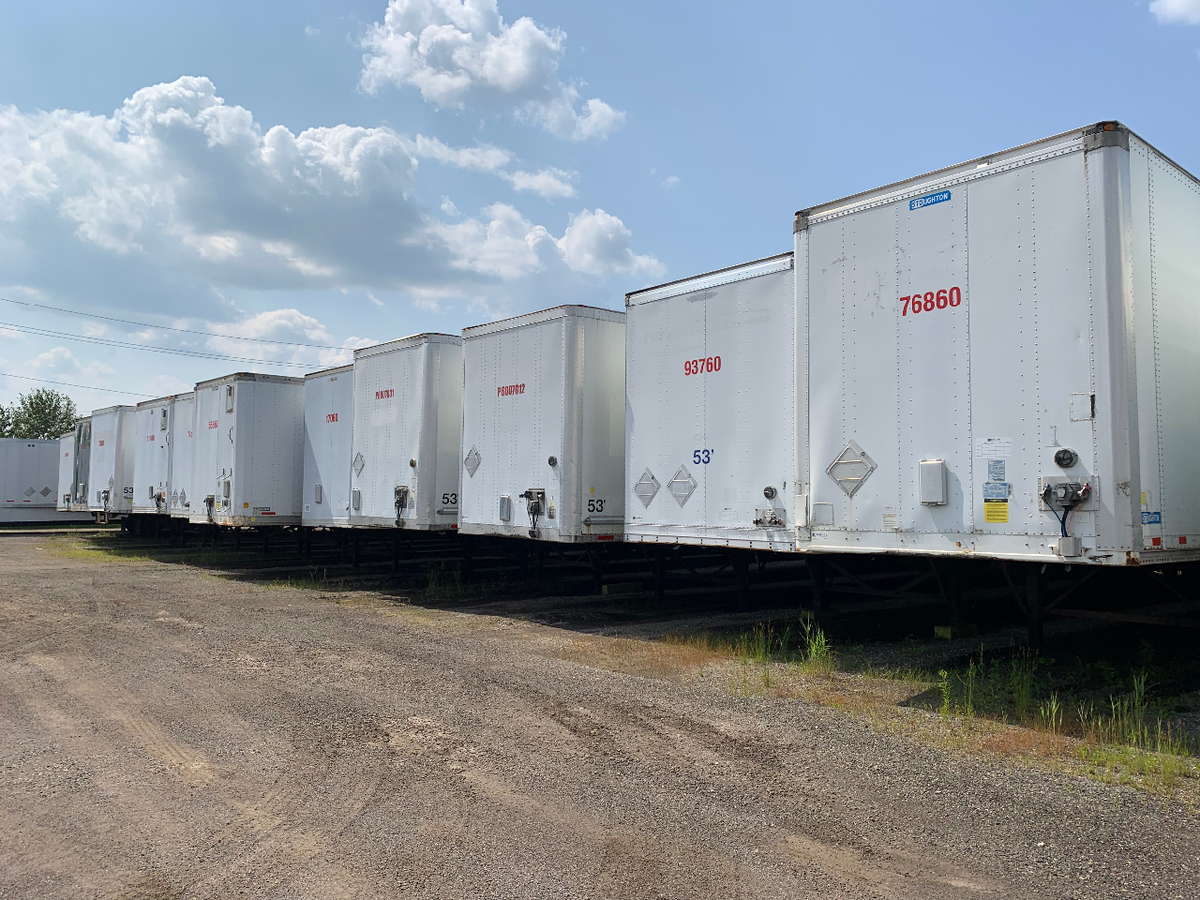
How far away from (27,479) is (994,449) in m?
40.3

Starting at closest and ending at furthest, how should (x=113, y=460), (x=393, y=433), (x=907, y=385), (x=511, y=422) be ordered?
(x=907, y=385), (x=511, y=422), (x=393, y=433), (x=113, y=460)

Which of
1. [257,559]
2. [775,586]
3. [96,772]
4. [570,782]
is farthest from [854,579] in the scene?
[257,559]

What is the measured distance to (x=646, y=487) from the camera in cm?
1124

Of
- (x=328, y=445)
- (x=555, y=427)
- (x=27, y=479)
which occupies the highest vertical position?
(x=328, y=445)

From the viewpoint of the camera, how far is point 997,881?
4.07m

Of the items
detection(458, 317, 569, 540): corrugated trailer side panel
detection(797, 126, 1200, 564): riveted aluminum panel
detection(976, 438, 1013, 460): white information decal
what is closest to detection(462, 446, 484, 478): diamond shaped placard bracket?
detection(458, 317, 569, 540): corrugated trailer side panel

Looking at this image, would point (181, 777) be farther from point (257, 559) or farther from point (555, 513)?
point (257, 559)

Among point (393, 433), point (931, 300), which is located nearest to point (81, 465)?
point (393, 433)

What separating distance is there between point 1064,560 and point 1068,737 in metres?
1.27

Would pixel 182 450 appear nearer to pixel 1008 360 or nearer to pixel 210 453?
pixel 210 453

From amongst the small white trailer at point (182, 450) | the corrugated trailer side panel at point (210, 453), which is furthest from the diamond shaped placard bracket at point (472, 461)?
the small white trailer at point (182, 450)

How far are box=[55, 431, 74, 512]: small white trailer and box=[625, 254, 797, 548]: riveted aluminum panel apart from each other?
2748 cm

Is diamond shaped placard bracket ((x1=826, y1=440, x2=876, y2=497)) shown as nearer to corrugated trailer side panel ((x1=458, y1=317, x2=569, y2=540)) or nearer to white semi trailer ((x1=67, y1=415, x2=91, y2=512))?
corrugated trailer side panel ((x1=458, y1=317, x2=569, y2=540))

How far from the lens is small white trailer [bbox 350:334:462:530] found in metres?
14.9
